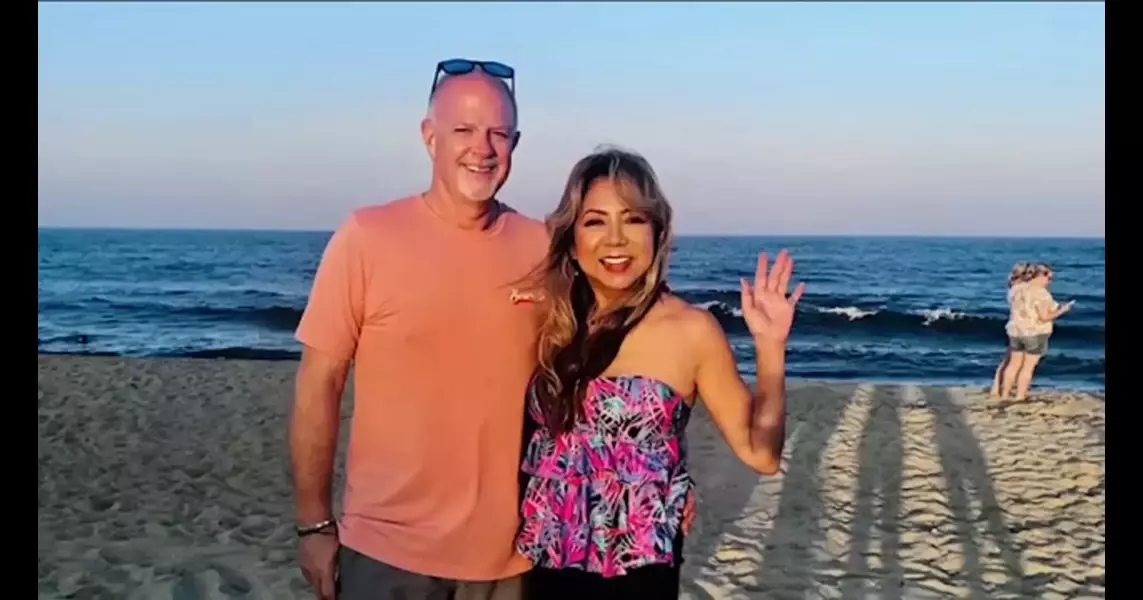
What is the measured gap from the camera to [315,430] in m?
2.46

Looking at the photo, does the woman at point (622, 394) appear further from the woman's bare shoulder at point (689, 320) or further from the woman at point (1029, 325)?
the woman at point (1029, 325)

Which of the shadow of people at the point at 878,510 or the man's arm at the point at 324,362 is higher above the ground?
the man's arm at the point at 324,362

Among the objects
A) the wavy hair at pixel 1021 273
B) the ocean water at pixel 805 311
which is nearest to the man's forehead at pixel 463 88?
the wavy hair at pixel 1021 273

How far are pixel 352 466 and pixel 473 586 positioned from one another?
40 cm

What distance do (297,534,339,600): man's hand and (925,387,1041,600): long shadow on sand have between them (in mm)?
3860

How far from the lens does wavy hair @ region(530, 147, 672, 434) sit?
7.70ft

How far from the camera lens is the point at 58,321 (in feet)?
76.6

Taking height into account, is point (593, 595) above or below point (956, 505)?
above

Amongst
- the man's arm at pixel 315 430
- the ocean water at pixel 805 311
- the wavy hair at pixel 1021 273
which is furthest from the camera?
the ocean water at pixel 805 311

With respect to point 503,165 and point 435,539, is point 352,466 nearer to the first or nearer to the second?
point 435,539

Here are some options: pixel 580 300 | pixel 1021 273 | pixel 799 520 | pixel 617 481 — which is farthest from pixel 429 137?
pixel 1021 273

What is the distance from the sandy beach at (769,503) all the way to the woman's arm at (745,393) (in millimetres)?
3016

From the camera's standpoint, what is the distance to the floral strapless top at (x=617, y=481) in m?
2.33
